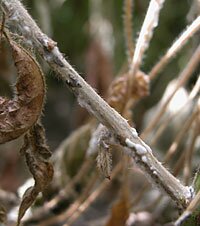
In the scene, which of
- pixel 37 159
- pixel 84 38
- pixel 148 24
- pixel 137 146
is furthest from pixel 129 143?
pixel 84 38

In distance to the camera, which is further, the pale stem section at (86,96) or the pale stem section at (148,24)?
the pale stem section at (148,24)

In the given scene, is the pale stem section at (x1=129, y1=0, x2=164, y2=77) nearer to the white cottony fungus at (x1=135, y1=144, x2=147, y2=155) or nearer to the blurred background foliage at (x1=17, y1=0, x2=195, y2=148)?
the white cottony fungus at (x1=135, y1=144, x2=147, y2=155)

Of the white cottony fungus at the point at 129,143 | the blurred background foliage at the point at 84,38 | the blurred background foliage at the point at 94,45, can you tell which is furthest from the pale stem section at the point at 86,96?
the blurred background foliage at the point at 84,38

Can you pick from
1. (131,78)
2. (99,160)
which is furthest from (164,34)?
(99,160)

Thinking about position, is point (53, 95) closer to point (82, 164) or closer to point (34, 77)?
point (82, 164)

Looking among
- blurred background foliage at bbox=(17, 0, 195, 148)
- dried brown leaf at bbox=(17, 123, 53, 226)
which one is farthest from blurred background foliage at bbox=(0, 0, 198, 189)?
dried brown leaf at bbox=(17, 123, 53, 226)

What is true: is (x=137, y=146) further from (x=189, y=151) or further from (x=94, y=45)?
(x=94, y=45)

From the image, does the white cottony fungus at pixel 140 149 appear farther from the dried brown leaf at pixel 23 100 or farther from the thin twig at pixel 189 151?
the thin twig at pixel 189 151
